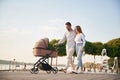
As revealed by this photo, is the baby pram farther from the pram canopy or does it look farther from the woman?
the woman

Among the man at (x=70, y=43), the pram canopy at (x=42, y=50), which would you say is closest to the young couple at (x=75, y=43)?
the man at (x=70, y=43)

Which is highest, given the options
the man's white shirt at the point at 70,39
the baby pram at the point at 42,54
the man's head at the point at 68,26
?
the man's head at the point at 68,26

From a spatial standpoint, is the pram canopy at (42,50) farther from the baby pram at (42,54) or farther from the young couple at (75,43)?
the young couple at (75,43)

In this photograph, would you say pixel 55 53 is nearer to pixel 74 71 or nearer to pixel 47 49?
pixel 47 49

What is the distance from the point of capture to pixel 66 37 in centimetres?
750

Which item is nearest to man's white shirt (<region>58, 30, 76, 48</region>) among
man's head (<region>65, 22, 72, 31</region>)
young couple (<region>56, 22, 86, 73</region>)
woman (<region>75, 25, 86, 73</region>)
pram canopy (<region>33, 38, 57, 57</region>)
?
young couple (<region>56, 22, 86, 73</region>)

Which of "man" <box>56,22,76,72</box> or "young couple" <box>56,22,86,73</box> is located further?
"man" <box>56,22,76,72</box>

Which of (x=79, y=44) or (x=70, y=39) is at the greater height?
(x=70, y=39)

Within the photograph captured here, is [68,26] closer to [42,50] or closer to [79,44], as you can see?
[79,44]

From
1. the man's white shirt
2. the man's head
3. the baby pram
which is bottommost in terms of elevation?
the baby pram

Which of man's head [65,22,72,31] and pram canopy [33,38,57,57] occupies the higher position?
man's head [65,22,72,31]

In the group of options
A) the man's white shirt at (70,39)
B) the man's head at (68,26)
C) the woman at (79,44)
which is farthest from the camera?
the man's white shirt at (70,39)

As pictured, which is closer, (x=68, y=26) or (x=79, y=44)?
(x=79, y=44)

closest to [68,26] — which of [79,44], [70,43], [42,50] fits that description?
[70,43]
